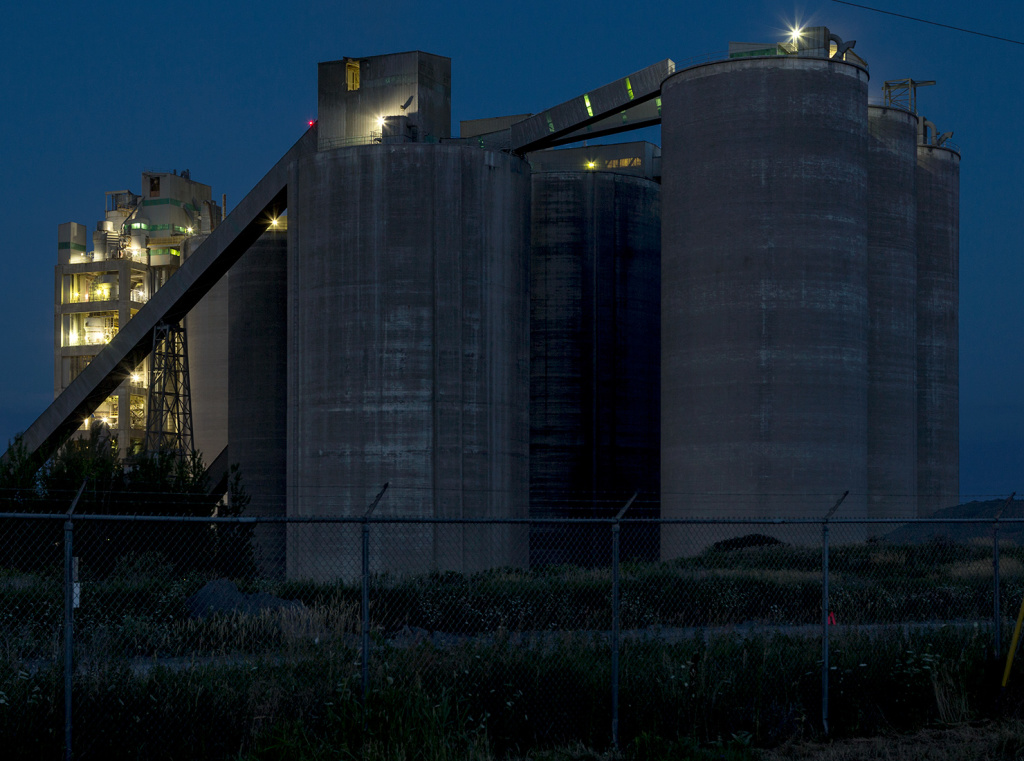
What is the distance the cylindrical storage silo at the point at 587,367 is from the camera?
53969 millimetres

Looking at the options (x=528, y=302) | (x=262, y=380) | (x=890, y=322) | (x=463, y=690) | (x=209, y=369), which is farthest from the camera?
(x=209, y=369)

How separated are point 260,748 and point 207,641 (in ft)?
25.2

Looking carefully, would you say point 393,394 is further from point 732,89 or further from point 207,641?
point 207,641

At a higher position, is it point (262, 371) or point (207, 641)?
point (262, 371)

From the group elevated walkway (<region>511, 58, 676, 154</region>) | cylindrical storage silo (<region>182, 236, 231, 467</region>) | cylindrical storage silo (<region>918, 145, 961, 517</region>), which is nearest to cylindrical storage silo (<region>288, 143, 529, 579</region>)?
elevated walkway (<region>511, 58, 676, 154</region>)

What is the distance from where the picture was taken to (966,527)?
53.2m

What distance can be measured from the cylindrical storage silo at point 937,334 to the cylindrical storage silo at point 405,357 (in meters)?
20.7

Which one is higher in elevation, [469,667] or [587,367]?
[587,367]

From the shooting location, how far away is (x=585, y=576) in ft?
85.3

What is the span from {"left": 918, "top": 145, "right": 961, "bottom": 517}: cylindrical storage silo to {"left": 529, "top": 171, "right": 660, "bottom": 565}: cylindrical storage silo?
12.5 meters

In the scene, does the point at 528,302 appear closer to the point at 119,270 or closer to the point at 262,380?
the point at 262,380

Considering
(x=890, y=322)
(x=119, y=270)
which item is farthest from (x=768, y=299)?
→ (x=119, y=270)

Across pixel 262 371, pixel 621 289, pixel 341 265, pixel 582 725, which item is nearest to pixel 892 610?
pixel 582 725

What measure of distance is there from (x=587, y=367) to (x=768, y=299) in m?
12.8
